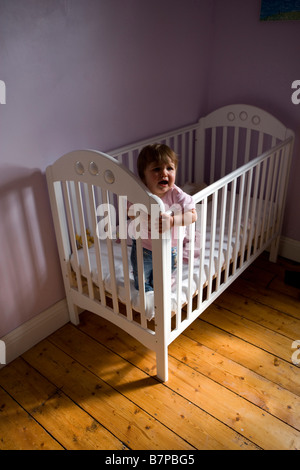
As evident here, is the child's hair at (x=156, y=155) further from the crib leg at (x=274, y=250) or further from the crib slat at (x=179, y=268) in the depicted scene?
the crib leg at (x=274, y=250)

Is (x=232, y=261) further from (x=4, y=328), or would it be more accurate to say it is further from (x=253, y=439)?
(x=4, y=328)

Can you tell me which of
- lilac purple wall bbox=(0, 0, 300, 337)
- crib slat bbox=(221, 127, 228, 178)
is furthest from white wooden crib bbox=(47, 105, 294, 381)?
lilac purple wall bbox=(0, 0, 300, 337)

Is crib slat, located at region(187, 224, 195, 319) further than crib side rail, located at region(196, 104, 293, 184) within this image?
No

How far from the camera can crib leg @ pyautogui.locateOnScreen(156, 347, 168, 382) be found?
1.66 metres

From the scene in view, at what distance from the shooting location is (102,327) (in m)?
2.08

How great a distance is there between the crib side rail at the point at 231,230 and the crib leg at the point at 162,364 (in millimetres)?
76

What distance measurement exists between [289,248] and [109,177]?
167 cm

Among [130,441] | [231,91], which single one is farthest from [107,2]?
[130,441]

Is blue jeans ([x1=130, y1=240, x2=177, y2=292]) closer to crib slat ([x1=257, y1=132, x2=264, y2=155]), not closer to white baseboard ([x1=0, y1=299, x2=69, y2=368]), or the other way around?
white baseboard ([x1=0, y1=299, x2=69, y2=368])

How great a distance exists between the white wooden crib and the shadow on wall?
75mm

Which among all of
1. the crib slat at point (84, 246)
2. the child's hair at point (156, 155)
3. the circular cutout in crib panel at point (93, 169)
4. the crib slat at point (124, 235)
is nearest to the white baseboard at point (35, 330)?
the crib slat at point (84, 246)

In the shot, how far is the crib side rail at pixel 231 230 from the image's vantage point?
5.54 feet

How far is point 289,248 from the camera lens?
263cm

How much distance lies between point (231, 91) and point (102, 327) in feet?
5.71
